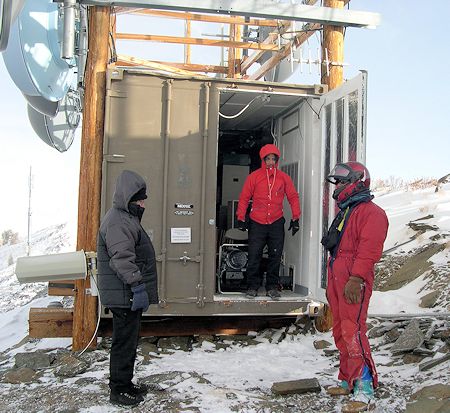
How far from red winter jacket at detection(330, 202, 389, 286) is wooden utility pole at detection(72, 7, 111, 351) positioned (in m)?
2.94

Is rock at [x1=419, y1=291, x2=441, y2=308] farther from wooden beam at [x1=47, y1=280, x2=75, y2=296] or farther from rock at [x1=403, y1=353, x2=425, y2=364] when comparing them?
wooden beam at [x1=47, y1=280, x2=75, y2=296]

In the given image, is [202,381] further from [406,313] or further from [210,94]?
[210,94]

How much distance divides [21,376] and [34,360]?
47cm

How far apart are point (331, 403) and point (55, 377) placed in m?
2.70

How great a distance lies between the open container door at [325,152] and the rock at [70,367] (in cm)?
278

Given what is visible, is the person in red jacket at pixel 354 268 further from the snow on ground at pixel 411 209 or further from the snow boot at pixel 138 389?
the snow on ground at pixel 411 209

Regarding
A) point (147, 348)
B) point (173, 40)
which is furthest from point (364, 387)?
point (173, 40)

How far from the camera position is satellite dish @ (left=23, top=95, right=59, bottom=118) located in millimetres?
7863

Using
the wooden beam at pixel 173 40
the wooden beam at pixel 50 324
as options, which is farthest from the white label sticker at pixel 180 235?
the wooden beam at pixel 173 40

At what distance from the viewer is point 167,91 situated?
616cm

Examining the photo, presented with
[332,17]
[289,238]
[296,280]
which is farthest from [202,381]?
[332,17]

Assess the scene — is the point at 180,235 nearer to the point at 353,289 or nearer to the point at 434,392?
the point at 353,289

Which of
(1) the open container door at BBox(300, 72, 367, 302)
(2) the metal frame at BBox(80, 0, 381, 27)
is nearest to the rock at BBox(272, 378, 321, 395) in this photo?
(1) the open container door at BBox(300, 72, 367, 302)

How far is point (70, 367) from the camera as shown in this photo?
5.29 m
